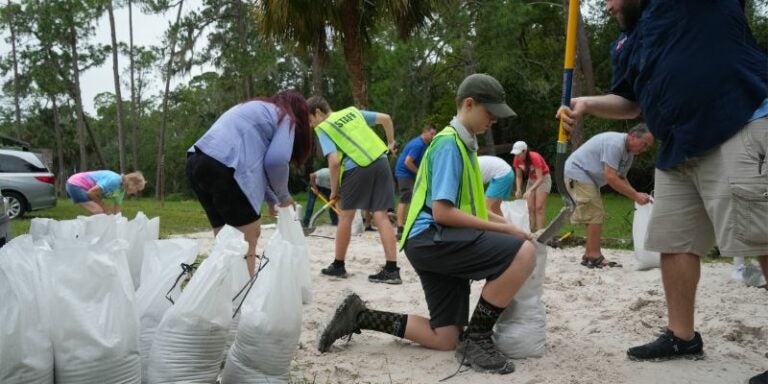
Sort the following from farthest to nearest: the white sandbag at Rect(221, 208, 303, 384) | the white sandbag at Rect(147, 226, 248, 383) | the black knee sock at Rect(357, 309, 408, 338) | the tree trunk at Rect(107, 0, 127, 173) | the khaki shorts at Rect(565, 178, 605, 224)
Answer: the tree trunk at Rect(107, 0, 127, 173)
the khaki shorts at Rect(565, 178, 605, 224)
the black knee sock at Rect(357, 309, 408, 338)
the white sandbag at Rect(221, 208, 303, 384)
the white sandbag at Rect(147, 226, 248, 383)

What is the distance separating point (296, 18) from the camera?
10.8 metres

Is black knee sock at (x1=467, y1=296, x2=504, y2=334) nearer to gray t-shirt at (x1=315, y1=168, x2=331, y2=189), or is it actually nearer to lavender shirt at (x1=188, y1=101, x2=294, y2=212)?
lavender shirt at (x1=188, y1=101, x2=294, y2=212)

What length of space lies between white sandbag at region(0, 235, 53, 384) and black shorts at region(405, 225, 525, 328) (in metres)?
1.56

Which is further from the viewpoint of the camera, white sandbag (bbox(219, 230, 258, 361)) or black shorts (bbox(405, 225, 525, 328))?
black shorts (bbox(405, 225, 525, 328))

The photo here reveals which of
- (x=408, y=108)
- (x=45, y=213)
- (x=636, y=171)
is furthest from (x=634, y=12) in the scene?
(x=636, y=171)

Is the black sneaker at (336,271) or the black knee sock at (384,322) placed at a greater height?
the black knee sock at (384,322)

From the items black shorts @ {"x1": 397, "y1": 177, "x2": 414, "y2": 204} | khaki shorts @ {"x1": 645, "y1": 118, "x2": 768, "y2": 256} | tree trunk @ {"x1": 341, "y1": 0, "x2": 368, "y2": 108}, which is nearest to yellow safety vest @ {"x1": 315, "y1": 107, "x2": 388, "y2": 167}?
khaki shorts @ {"x1": 645, "y1": 118, "x2": 768, "y2": 256}

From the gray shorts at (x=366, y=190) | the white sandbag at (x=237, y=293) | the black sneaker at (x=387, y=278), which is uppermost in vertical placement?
the gray shorts at (x=366, y=190)

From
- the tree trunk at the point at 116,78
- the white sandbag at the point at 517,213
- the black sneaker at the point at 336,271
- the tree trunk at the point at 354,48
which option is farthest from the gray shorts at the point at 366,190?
the tree trunk at the point at 116,78

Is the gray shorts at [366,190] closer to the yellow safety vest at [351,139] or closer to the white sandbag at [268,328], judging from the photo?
the yellow safety vest at [351,139]

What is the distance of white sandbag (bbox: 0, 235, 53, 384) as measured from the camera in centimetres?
188

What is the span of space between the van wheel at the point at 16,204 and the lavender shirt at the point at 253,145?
9.41m

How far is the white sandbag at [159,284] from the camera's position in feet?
7.87

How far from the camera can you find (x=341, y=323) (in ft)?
9.97
